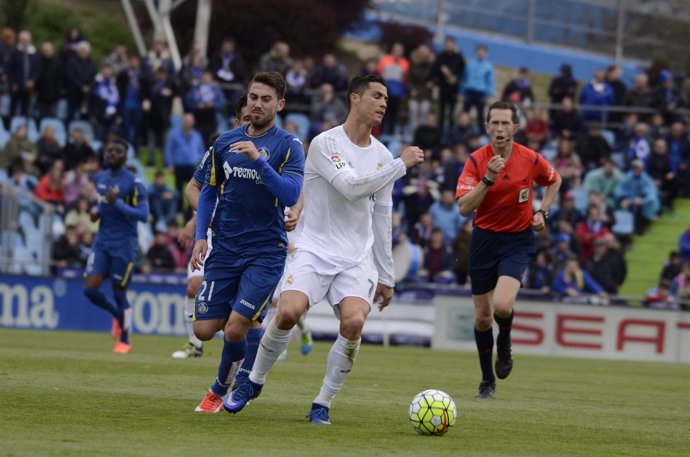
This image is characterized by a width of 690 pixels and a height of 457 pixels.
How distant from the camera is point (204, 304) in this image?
34.5 ft

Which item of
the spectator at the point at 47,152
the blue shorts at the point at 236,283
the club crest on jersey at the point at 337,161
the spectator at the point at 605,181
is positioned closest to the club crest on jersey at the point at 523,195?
the club crest on jersey at the point at 337,161

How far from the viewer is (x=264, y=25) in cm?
4788

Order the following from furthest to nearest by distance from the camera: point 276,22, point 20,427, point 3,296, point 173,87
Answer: point 276,22, point 173,87, point 3,296, point 20,427

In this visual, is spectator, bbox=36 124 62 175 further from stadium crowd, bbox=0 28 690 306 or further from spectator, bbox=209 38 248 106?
spectator, bbox=209 38 248 106

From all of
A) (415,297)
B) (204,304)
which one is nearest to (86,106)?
(415,297)

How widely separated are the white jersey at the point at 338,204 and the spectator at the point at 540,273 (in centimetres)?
1661

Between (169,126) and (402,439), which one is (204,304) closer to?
(402,439)

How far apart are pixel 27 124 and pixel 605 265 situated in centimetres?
1356

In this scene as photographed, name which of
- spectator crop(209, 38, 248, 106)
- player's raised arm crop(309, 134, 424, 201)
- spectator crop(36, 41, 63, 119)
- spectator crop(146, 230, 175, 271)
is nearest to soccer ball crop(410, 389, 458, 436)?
player's raised arm crop(309, 134, 424, 201)

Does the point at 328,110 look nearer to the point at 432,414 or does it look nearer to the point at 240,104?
the point at 240,104

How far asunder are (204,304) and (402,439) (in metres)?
1.95

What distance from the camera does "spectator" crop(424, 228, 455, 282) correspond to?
27453 mm

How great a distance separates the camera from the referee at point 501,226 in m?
13.4

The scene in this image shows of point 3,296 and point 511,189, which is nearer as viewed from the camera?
point 511,189
